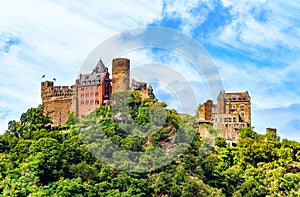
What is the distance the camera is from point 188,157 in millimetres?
36094

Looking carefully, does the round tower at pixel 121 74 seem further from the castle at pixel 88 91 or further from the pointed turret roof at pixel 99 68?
the pointed turret roof at pixel 99 68

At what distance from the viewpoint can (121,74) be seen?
43.3m

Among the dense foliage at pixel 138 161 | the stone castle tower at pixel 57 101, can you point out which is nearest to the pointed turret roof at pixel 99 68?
the stone castle tower at pixel 57 101

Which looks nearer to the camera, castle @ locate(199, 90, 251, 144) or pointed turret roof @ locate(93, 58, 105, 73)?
pointed turret roof @ locate(93, 58, 105, 73)

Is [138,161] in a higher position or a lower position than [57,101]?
lower

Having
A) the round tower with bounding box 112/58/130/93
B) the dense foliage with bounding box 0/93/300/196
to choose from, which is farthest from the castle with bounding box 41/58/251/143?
the dense foliage with bounding box 0/93/300/196

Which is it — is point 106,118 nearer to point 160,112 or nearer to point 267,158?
point 160,112

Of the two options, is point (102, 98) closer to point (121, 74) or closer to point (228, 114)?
point (121, 74)

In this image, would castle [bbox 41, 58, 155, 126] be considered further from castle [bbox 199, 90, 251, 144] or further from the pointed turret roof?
castle [bbox 199, 90, 251, 144]

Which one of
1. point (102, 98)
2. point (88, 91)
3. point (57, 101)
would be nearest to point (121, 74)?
point (102, 98)

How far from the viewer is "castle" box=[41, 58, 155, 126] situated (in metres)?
43.4

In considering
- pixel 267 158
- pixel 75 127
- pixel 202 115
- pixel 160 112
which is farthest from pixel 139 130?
pixel 202 115

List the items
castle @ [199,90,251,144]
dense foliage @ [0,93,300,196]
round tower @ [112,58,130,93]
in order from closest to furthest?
1. dense foliage @ [0,93,300,196]
2. round tower @ [112,58,130,93]
3. castle @ [199,90,251,144]

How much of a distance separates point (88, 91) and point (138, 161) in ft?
37.1
